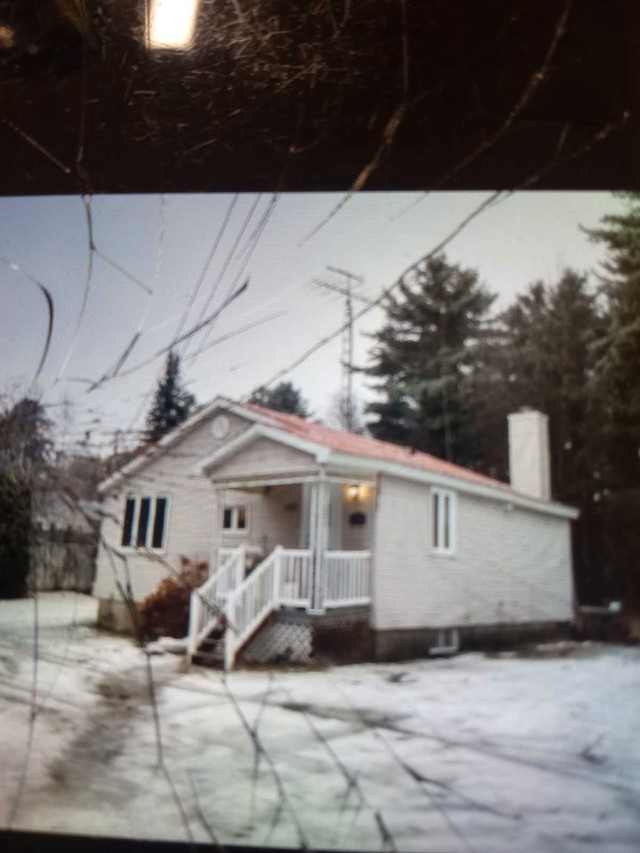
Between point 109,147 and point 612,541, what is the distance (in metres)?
1.59

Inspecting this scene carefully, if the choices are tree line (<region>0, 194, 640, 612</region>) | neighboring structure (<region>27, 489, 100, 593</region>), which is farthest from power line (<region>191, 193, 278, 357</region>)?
neighboring structure (<region>27, 489, 100, 593</region>)

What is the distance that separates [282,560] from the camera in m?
1.41

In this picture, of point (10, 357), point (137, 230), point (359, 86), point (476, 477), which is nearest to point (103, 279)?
point (137, 230)

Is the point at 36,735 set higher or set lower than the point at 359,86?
lower

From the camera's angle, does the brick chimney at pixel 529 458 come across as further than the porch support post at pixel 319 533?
Yes

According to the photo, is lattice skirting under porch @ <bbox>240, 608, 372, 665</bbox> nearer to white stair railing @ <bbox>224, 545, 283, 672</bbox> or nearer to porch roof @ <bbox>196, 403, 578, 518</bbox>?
white stair railing @ <bbox>224, 545, 283, 672</bbox>

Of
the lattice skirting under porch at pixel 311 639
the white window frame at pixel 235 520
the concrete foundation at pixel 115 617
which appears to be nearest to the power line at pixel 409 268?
the white window frame at pixel 235 520

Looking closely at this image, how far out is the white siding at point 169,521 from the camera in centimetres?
143

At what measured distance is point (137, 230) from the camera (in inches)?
61.2

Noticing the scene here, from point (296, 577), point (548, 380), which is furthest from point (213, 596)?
point (548, 380)

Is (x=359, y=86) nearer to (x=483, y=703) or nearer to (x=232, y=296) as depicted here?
(x=232, y=296)

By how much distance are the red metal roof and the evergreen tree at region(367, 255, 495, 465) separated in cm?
2

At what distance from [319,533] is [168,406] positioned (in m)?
0.48

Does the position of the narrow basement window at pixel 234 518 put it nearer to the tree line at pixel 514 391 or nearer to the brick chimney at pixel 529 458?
the tree line at pixel 514 391
